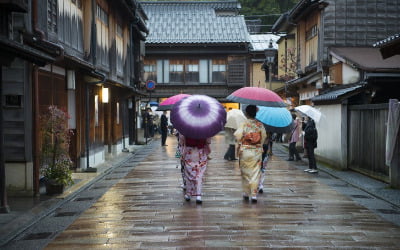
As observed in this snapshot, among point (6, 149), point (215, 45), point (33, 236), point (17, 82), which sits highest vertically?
point (215, 45)

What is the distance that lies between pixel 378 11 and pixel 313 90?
16.4 feet

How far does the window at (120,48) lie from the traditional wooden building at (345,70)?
30.2 ft

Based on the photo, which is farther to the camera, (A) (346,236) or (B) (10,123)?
(B) (10,123)

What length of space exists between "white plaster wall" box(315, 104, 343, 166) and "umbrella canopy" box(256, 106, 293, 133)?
518 centimetres

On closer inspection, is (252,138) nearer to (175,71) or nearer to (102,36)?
(102,36)

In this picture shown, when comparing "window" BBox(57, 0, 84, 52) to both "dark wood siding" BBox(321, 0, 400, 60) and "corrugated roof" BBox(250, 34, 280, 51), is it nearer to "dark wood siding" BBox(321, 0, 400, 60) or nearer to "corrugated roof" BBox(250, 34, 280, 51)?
"dark wood siding" BBox(321, 0, 400, 60)

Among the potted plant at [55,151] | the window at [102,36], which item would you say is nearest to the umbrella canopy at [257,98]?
the potted plant at [55,151]

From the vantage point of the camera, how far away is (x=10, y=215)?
30.9 ft

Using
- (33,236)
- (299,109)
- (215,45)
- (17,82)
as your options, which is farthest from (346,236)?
(215,45)

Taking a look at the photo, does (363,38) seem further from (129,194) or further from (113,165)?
(129,194)

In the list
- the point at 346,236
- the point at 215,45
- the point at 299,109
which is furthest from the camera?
the point at 215,45

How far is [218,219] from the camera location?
9.05 meters

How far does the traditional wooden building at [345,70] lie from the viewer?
1689 centimetres

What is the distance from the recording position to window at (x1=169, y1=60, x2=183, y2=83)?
45938 mm
